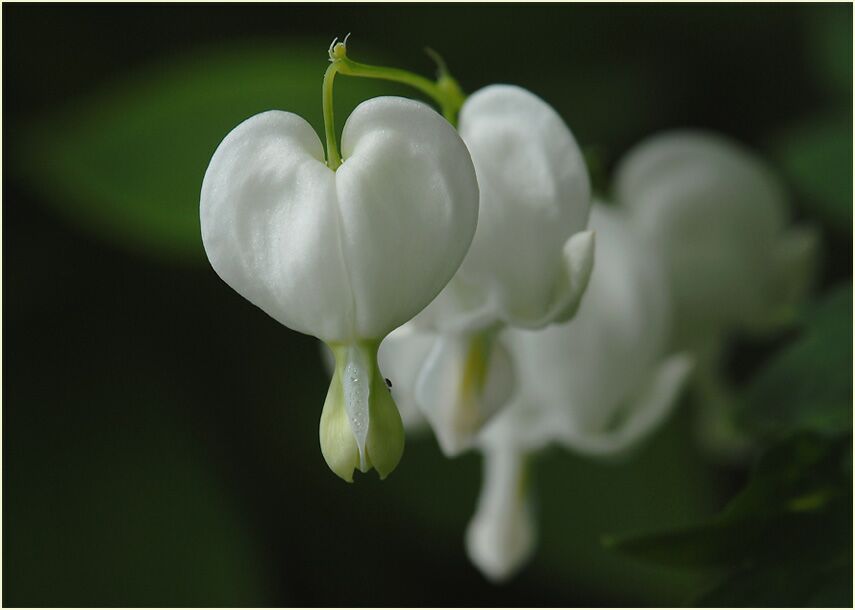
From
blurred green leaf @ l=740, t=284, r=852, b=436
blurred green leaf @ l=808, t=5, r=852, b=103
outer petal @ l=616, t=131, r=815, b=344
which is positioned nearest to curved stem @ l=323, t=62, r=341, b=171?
blurred green leaf @ l=740, t=284, r=852, b=436

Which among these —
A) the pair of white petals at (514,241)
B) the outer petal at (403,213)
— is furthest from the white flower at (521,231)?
the outer petal at (403,213)

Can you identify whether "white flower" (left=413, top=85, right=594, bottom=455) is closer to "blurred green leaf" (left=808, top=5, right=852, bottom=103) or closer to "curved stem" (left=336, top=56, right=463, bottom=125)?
"curved stem" (left=336, top=56, right=463, bottom=125)

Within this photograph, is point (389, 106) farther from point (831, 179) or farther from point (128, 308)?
point (128, 308)

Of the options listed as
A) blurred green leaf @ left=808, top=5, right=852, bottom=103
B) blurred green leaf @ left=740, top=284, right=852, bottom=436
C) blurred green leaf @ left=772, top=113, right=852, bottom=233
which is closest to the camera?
blurred green leaf @ left=740, top=284, right=852, bottom=436

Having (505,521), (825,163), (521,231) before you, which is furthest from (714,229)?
(521,231)

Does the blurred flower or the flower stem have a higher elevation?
the blurred flower

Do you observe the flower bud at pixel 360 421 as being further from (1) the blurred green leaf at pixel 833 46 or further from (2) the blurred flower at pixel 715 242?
(1) the blurred green leaf at pixel 833 46

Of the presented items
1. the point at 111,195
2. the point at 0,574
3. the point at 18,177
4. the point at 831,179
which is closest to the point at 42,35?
the point at 18,177
